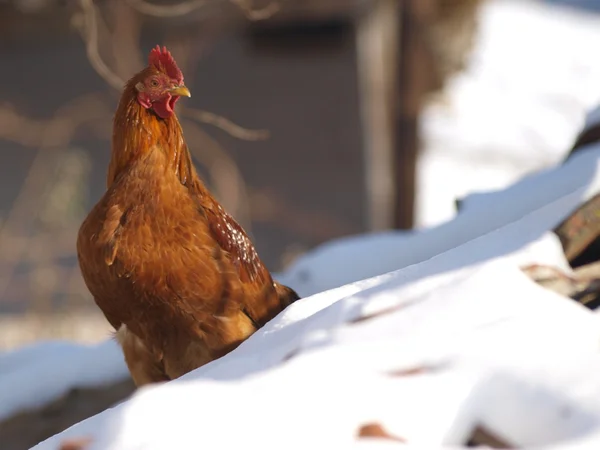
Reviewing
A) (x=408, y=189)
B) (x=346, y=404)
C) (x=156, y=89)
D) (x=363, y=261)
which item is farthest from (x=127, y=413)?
(x=408, y=189)

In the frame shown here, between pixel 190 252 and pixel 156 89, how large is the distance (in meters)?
0.53

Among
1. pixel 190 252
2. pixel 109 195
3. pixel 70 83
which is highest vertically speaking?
pixel 70 83

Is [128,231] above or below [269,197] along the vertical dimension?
above

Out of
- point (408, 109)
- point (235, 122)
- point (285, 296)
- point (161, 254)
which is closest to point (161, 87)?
point (161, 254)

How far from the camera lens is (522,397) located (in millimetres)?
1502

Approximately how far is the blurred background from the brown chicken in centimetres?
340

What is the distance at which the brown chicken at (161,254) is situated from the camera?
240 cm

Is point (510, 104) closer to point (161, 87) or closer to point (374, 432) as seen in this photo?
point (161, 87)

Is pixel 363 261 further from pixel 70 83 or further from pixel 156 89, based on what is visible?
pixel 70 83

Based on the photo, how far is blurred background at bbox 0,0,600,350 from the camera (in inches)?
259

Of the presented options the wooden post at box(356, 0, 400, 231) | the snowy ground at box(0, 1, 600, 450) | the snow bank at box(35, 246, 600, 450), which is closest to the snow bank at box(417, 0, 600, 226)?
the wooden post at box(356, 0, 400, 231)

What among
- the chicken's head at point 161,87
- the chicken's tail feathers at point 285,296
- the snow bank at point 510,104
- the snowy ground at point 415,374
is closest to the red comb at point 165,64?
the chicken's head at point 161,87

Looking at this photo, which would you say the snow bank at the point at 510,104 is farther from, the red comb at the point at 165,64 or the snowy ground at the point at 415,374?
the snowy ground at the point at 415,374

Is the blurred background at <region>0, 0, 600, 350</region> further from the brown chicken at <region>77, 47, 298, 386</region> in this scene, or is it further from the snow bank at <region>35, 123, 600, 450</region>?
the snow bank at <region>35, 123, 600, 450</region>
